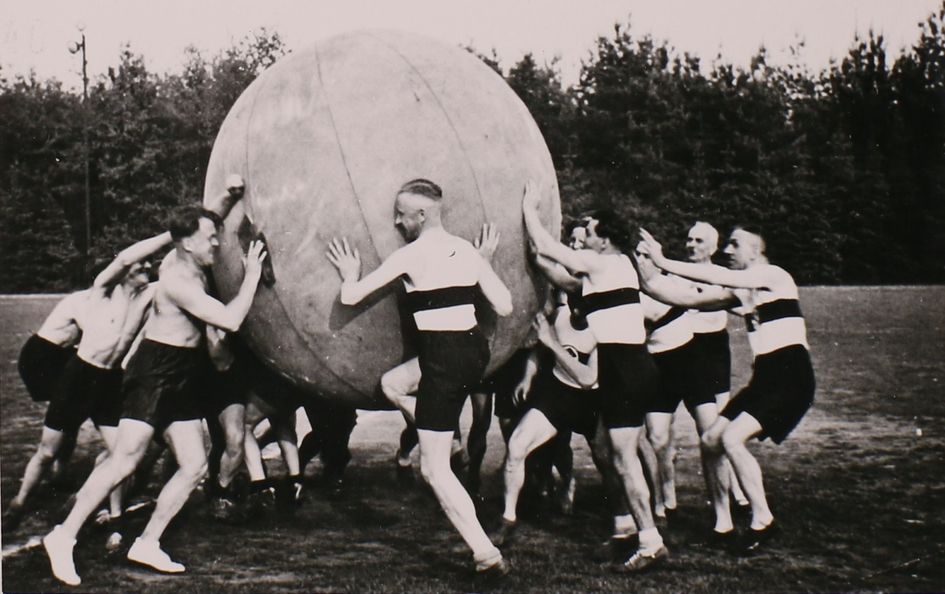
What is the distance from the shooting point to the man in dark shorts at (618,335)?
213 inches

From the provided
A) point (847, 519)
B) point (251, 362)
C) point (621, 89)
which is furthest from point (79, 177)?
point (847, 519)

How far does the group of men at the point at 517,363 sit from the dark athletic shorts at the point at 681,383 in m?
0.01

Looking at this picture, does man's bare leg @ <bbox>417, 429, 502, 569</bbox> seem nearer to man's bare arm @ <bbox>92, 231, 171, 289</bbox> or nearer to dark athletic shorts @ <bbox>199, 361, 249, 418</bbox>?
dark athletic shorts @ <bbox>199, 361, 249, 418</bbox>

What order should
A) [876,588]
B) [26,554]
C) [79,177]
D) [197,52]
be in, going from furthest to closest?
[197,52] < [79,177] < [26,554] < [876,588]

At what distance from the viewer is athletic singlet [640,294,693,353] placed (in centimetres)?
662

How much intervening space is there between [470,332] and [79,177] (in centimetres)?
2859

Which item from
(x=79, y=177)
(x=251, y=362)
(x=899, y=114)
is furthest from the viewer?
(x=79, y=177)

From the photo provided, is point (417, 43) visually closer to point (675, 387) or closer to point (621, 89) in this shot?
point (675, 387)

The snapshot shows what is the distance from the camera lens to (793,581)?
16.7ft

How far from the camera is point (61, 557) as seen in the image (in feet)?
16.8

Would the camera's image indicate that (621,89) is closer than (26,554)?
No

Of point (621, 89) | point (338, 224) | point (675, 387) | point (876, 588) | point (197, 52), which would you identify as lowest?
point (876, 588)

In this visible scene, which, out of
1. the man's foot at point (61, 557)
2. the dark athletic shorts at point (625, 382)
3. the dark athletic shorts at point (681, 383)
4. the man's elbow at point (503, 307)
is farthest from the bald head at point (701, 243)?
the man's foot at point (61, 557)

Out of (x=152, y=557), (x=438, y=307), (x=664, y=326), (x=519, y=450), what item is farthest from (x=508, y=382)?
(x=152, y=557)
